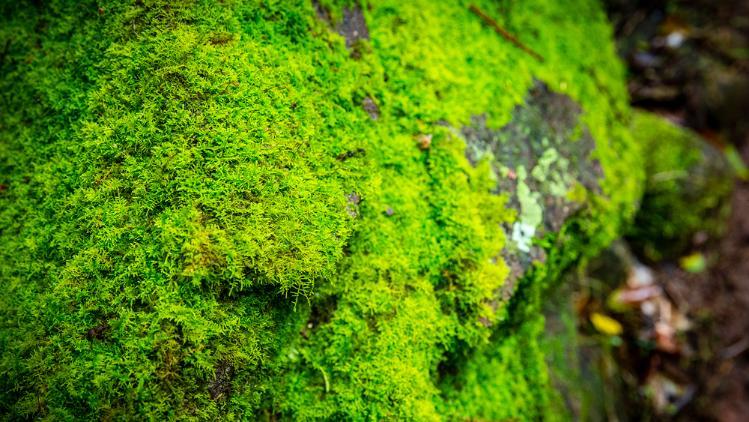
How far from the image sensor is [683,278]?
452 centimetres

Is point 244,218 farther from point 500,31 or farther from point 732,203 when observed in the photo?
point 732,203

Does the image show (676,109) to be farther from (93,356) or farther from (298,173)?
(93,356)

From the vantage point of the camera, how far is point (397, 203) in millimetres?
1992

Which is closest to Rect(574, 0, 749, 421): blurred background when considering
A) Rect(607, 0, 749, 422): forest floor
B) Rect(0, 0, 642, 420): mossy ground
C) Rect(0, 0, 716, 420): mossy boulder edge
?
Rect(607, 0, 749, 422): forest floor

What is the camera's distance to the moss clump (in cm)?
396

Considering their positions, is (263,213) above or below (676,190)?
above

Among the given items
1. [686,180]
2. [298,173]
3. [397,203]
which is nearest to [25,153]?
[298,173]

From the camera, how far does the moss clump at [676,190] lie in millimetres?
3965

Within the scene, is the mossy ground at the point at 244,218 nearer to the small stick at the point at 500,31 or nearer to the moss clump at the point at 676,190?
the small stick at the point at 500,31

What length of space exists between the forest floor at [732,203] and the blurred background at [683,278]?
12 mm

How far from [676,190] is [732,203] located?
150cm

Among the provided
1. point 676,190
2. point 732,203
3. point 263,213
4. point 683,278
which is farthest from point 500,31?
point 732,203

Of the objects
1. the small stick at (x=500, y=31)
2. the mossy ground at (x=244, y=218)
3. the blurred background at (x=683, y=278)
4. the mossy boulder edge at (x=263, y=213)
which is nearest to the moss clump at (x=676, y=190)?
the blurred background at (x=683, y=278)

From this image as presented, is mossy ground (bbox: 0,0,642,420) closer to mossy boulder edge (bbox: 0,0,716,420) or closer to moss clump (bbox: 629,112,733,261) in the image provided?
mossy boulder edge (bbox: 0,0,716,420)
